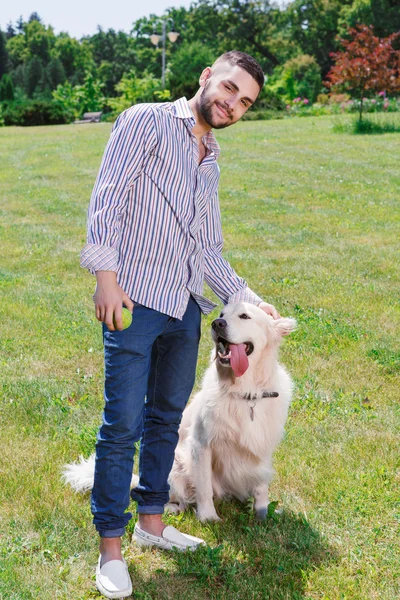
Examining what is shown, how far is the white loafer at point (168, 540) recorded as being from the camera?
3.22 m


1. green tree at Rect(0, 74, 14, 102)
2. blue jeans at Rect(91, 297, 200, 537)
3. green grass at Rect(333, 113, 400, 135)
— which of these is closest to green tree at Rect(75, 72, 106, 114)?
green tree at Rect(0, 74, 14, 102)

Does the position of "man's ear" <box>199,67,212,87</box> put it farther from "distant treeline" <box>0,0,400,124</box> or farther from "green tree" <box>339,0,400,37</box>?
"green tree" <box>339,0,400,37</box>

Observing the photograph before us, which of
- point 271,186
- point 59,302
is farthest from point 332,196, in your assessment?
point 59,302

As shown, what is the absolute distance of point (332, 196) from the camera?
12.7 m

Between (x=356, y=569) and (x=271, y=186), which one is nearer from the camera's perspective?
(x=356, y=569)

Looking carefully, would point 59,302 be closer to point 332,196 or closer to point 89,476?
point 89,476

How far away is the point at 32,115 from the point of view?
33.9m

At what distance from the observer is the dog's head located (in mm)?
3273

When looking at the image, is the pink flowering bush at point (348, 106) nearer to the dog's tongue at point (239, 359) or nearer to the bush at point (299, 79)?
the bush at point (299, 79)

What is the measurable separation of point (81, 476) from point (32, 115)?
108 ft

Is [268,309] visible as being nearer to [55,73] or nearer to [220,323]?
[220,323]

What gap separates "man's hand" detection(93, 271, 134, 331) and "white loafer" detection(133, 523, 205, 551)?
117 centimetres

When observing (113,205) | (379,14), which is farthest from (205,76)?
(379,14)

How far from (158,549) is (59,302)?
13.8ft
